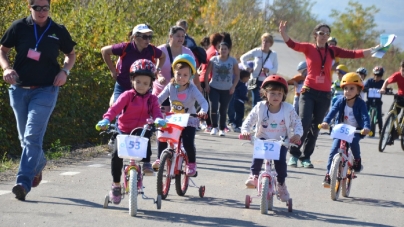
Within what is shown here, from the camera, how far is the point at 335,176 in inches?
399

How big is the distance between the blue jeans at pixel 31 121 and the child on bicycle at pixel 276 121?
2096mm

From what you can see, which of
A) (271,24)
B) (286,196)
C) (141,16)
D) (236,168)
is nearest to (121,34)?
(141,16)

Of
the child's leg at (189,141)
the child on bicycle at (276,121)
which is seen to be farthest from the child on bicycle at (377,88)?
the child on bicycle at (276,121)

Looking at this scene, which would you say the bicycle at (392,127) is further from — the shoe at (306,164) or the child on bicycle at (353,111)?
the child on bicycle at (353,111)

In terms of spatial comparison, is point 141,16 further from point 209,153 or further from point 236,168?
point 236,168

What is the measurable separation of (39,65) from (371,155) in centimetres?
889

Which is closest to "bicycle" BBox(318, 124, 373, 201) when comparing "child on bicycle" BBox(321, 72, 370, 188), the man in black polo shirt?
"child on bicycle" BBox(321, 72, 370, 188)

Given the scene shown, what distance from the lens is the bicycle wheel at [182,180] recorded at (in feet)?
31.2

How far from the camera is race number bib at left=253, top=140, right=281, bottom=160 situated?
877cm

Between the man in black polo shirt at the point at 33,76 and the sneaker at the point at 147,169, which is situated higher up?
the man in black polo shirt at the point at 33,76

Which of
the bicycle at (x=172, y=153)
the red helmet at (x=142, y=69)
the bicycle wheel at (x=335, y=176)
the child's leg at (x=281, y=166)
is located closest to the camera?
the red helmet at (x=142, y=69)

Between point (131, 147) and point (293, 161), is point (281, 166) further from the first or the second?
point (293, 161)

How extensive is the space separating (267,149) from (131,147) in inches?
58.8

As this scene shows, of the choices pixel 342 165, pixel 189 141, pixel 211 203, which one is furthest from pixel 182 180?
pixel 342 165
